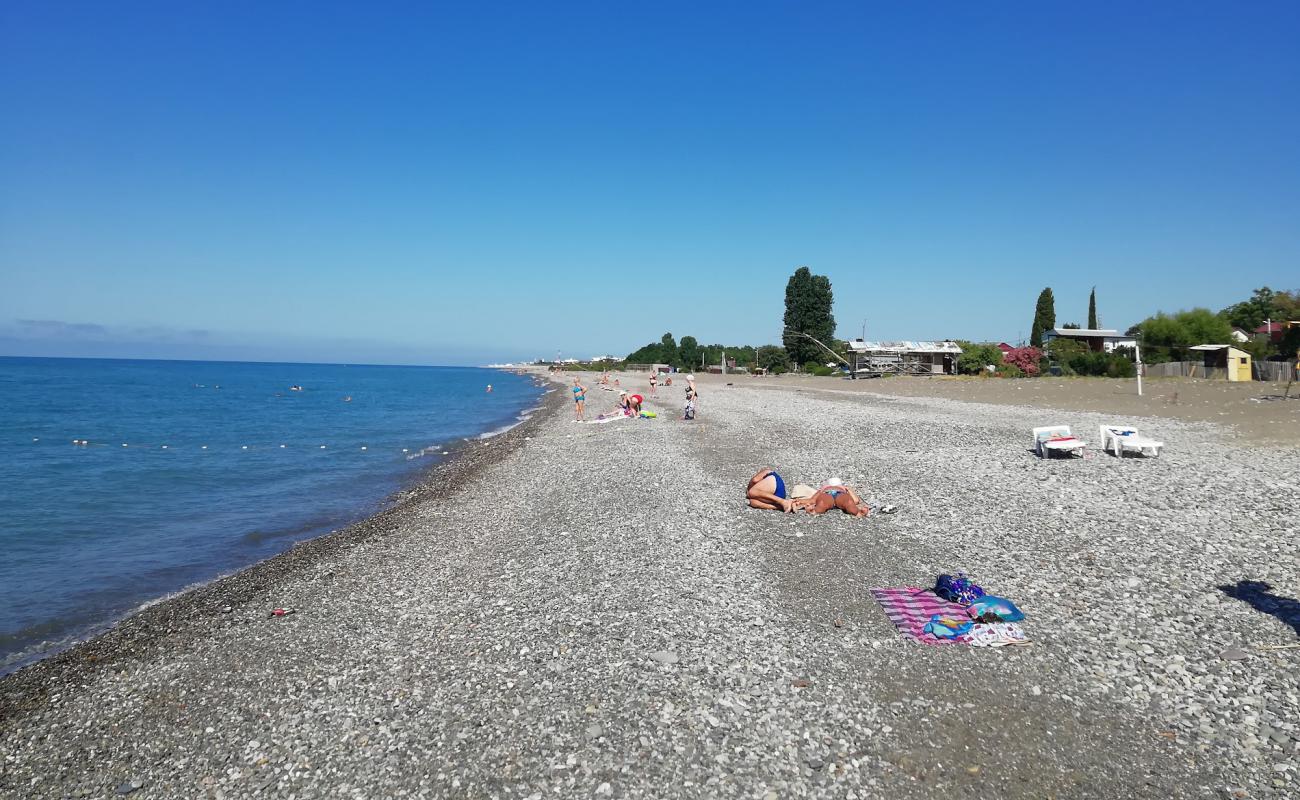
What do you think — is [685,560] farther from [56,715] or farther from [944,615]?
[56,715]

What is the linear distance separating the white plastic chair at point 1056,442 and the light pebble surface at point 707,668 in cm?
369

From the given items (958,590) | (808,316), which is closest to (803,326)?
(808,316)

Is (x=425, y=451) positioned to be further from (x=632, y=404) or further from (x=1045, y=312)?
(x=1045, y=312)

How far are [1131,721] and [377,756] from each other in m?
6.51

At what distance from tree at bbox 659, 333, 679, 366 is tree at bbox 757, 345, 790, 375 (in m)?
39.2

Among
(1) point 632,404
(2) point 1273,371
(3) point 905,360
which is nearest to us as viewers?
(1) point 632,404

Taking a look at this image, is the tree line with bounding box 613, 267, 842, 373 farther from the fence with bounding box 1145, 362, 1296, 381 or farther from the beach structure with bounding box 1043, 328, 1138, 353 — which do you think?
the fence with bounding box 1145, 362, 1296, 381

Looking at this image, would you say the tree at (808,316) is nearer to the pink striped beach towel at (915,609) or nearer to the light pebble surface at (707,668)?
the light pebble surface at (707,668)

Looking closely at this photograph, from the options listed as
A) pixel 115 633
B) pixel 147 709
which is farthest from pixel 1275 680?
pixel 115 633

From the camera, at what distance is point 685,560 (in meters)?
10.9

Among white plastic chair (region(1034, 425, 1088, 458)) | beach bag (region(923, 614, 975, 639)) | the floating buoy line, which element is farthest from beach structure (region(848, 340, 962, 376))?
beach bag (region(923, 614, 975, 639))

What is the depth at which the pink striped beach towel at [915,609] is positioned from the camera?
775 centimetres

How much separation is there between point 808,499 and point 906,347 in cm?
7123

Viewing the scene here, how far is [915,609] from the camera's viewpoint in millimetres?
8453
